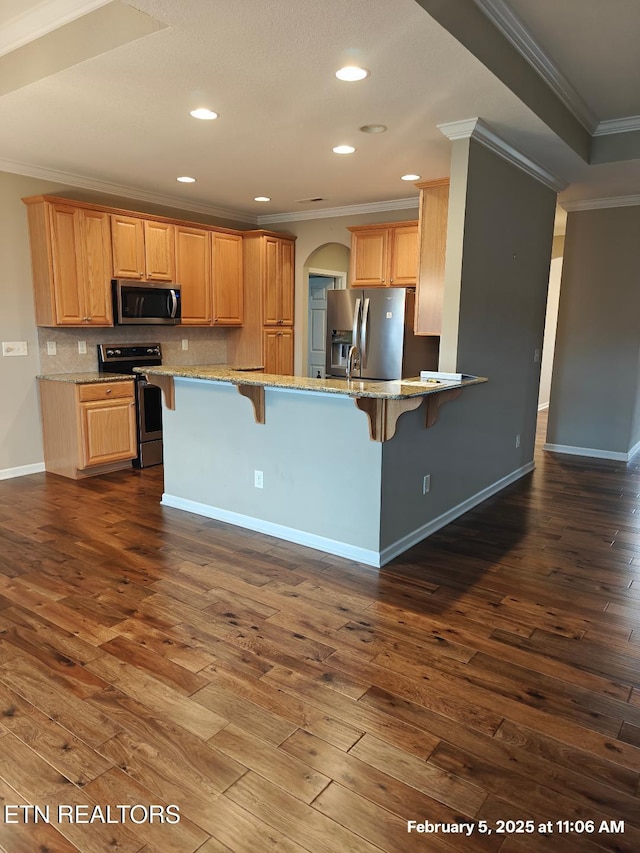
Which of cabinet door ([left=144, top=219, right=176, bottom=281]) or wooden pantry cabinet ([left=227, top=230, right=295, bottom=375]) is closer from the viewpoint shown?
cabinet door ([left=144, top=219, right=176, bottom=281])

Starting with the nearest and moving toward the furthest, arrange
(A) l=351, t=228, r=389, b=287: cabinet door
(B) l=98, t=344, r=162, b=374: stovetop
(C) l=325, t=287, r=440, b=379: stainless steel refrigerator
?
(C) l=325, t=287, r=440, b=379: stainless steel refrigerator, (B) l=98, t=344, r=162, b=374: stovetop, (A) l=351, t=228, r=389, b=287: cabinet door

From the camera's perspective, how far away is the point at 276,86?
2977 millimetres

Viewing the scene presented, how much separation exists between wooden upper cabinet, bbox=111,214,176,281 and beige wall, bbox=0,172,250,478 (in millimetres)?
391

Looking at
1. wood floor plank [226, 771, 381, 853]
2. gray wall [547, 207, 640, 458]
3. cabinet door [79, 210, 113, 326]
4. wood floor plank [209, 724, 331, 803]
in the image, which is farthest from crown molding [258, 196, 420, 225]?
wood floor plank [226, 771, 381, 853]

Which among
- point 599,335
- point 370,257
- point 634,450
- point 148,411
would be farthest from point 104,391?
point 634,450

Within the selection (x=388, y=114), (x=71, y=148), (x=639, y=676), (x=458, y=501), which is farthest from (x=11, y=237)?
(x=639, y=676)

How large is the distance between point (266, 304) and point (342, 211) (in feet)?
4.36

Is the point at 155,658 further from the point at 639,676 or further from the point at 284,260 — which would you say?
the point at 284,260

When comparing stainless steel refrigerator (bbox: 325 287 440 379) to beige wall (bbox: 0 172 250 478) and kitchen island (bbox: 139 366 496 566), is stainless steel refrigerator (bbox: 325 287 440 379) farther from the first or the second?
beige wall (bbox: 0 172 250 478)

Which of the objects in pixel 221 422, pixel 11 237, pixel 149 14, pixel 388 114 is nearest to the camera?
pixel 149 14

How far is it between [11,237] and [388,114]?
3292 mm

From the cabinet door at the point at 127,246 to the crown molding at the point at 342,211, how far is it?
6.48 feet

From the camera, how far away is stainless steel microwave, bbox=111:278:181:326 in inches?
209

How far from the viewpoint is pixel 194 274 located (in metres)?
6.07
